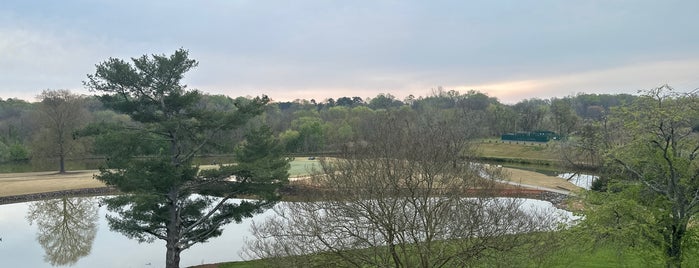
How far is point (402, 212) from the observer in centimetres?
1134

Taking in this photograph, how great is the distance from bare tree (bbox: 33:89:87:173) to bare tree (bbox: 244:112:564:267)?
Result: 50598 mm

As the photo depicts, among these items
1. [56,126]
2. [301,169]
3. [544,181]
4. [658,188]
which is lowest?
[544,181]

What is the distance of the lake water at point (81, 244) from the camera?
2252cm

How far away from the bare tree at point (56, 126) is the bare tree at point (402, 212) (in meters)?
50.6

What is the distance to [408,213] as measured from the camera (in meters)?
11.5

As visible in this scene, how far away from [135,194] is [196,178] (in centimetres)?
253

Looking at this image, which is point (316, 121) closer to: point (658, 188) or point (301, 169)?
point (301, 169)

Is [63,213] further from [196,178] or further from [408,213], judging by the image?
[408,213]

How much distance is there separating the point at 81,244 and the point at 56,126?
3244cm

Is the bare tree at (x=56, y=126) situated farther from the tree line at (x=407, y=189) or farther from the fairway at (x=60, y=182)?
the tree line at (x=407, y=189)

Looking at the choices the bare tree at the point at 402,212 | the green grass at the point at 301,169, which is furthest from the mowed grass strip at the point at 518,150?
the bare tree at the point at 402,212

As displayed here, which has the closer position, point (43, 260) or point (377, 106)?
point (43, 260)

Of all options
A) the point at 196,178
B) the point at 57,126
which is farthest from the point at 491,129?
the point at 196,178

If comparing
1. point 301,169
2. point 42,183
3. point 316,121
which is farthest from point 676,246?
point 316,121
